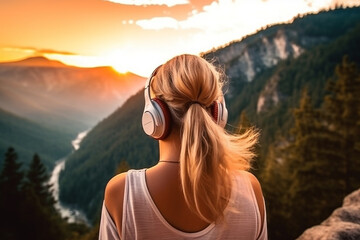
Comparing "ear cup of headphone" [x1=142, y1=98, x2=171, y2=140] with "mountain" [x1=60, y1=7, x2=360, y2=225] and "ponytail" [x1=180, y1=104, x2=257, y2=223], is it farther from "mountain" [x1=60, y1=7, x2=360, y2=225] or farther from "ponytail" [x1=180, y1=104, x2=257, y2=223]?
"mountain" [x1=60, y1=7, x2=360, y2=225]

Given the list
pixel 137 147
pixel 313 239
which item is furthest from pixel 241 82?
pixel 313 239

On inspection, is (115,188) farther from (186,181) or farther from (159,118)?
(159,118)

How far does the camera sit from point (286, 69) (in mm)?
121500

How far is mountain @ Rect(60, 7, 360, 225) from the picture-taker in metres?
101

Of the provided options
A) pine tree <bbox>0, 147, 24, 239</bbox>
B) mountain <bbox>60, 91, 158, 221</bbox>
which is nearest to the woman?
pine tree <bbox>0, 147, 24, 239</bbox>

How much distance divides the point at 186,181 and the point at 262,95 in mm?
120211

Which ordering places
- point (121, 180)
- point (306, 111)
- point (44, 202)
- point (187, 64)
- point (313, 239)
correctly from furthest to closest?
point (44, 202)
point (306, 111)
point (313, 239)
point (187, 64)
point (121, 180)

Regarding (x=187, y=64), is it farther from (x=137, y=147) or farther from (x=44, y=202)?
(x=137, y=147)

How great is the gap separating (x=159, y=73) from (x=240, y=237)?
1047mm

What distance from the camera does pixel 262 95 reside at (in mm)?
117500

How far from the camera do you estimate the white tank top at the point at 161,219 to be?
5.13ft

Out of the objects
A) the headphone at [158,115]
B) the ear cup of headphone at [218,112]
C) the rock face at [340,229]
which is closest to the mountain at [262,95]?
the rock face at [340,229]

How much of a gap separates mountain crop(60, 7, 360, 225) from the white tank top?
225 ft

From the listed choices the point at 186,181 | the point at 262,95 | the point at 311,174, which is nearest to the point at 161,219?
the point at 186,181
